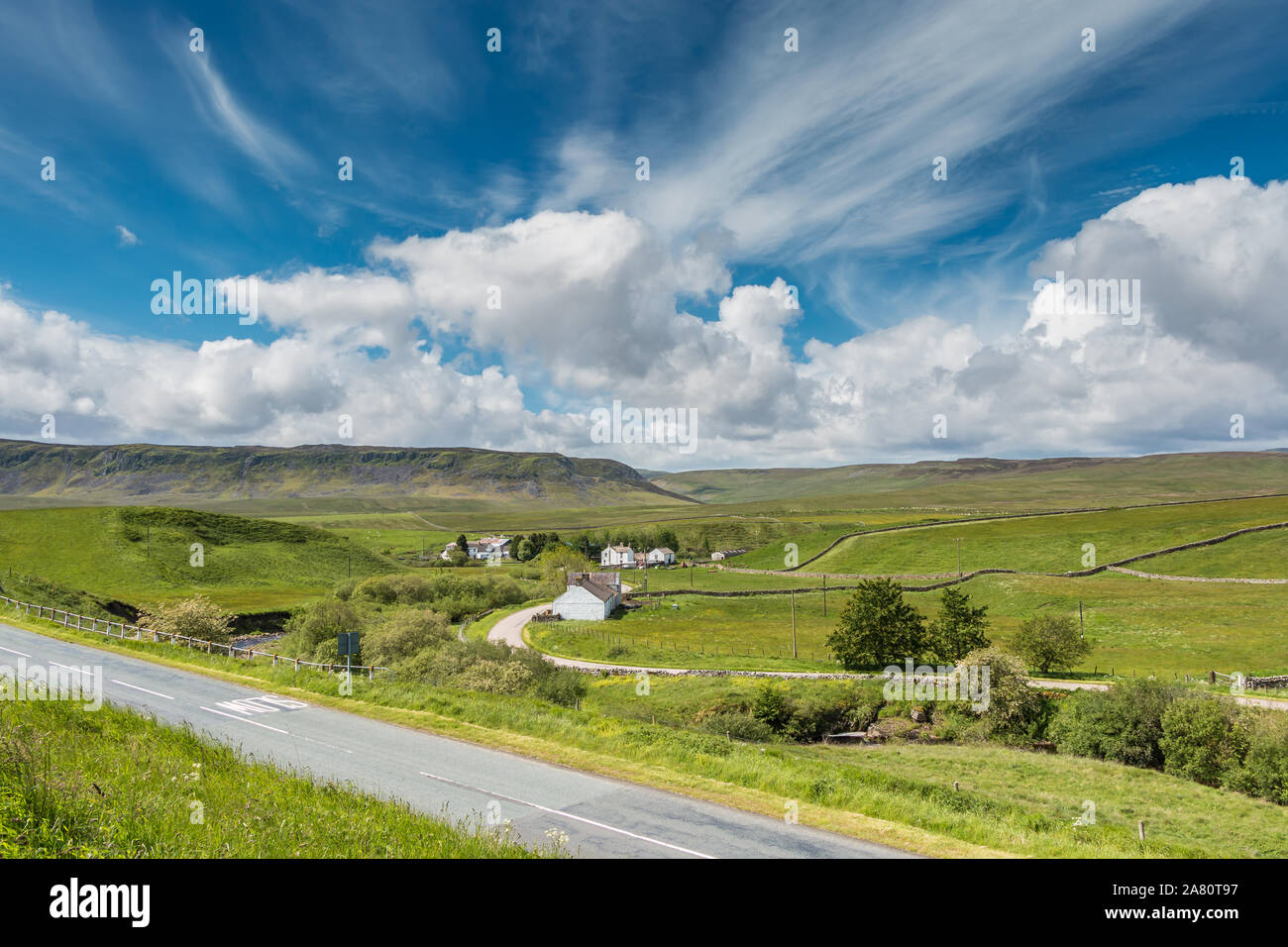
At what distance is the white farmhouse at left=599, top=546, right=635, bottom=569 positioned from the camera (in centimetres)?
17150

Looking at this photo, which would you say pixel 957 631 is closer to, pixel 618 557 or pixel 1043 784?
pixel 1043 784

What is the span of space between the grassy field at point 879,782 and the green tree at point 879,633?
61.0ft

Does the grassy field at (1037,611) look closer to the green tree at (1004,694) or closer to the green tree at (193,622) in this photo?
the green tree at (1004,694)

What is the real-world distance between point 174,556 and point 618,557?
97109 millimetres

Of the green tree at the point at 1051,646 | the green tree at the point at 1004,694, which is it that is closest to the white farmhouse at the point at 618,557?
the green tree at the point at 1051,646

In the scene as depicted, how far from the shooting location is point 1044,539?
119 meters

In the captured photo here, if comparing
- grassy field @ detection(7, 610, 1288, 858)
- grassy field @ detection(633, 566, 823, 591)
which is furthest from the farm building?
grassy field @ detection(7, 610, 1288, 858)

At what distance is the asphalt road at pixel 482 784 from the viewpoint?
39.3 ft

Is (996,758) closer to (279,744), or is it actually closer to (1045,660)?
(1045,660)

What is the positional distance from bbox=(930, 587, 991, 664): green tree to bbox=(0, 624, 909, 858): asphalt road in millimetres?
48157

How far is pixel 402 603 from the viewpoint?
3378 inches
